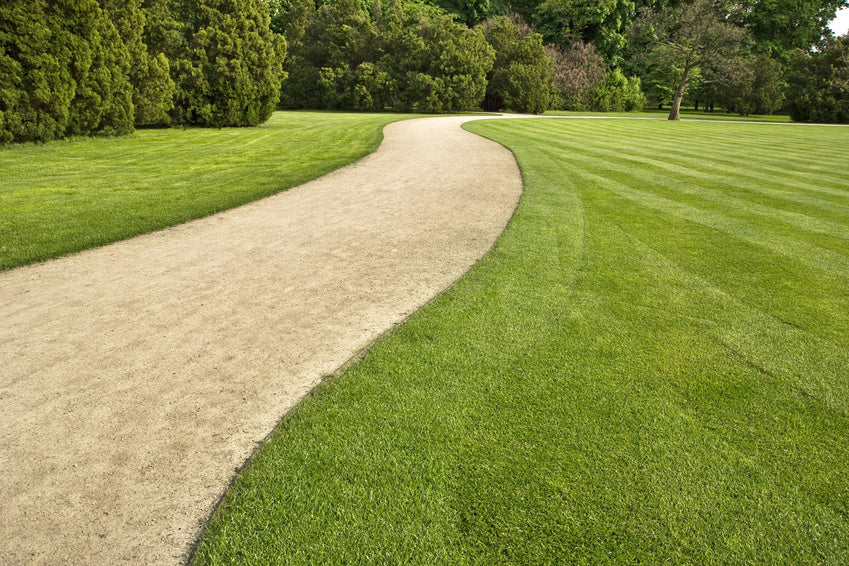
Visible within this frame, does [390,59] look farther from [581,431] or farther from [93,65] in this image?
[581,431]

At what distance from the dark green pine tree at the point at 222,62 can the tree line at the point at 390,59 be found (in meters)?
0.06

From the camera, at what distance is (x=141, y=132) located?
55.6 ft

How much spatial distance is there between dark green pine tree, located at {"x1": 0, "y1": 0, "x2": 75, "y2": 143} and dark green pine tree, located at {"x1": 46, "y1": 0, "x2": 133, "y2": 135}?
1.23ft

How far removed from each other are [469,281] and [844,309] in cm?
332

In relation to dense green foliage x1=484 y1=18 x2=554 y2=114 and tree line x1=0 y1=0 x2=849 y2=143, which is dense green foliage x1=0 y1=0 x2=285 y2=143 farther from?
dense green foliage x1=484 y1=18 x2=554 y2=114

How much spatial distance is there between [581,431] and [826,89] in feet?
151

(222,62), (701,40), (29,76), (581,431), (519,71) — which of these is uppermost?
(701,40)

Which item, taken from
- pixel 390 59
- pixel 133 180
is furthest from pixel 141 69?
pixel 390 59

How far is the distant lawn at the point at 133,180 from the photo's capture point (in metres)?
6.17

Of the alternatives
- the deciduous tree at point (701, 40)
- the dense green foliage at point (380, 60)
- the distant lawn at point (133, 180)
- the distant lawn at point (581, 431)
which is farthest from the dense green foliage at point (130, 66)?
the deciduous tree at point (701, 40)

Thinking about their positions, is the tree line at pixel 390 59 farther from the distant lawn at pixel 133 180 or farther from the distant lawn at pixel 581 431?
the distant lawn at pixel 581 431

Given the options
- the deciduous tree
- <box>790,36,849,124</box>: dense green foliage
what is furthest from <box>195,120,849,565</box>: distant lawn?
<box>790,36,849,124</box>: dense green foliage

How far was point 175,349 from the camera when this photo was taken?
349 cm

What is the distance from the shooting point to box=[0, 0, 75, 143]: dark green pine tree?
11.3 m
